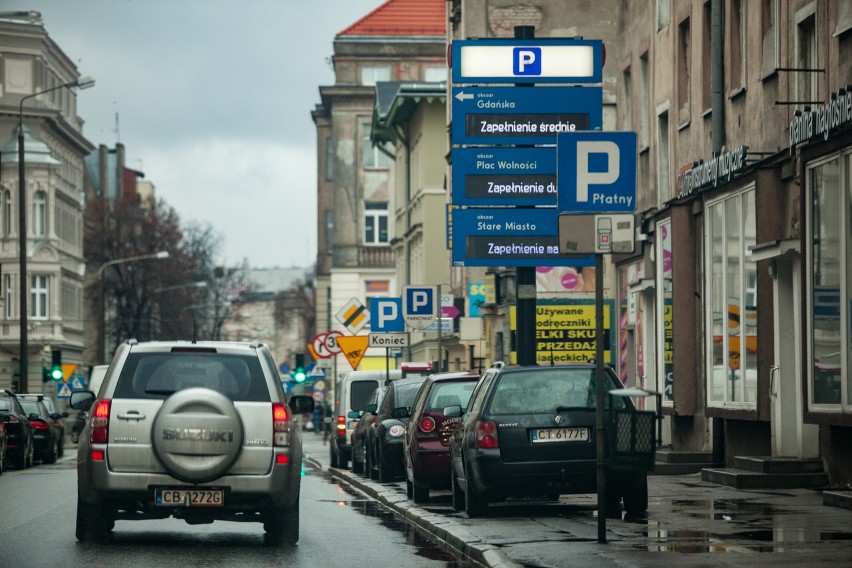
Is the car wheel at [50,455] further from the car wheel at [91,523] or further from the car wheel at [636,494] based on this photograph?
the car wheel at [91,523]

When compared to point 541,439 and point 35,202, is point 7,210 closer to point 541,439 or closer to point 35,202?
point 35,202

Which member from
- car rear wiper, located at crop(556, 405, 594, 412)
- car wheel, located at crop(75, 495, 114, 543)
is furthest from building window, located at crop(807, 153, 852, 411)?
car wheel, located at crop(75, 495, 114, 543)

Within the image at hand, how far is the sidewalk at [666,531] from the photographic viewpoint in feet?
40.4

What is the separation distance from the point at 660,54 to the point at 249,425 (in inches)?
702

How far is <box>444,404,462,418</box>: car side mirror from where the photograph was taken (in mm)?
19047

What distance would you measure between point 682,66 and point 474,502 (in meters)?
13.5

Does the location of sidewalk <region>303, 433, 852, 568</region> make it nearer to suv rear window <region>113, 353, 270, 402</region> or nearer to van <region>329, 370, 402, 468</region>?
suv rear window <region>113, 353, 270, 402</region>

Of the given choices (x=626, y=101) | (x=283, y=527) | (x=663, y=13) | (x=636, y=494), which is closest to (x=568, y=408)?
(x=636, y=494)


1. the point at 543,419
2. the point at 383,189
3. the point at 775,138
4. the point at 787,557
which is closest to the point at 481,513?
the point at 543,419

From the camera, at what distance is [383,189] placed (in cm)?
9062

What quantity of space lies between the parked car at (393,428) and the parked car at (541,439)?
8422 millimetres

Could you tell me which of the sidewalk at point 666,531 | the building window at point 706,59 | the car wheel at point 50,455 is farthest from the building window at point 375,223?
the sidewalk at point 666,531

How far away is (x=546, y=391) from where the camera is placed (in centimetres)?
1686

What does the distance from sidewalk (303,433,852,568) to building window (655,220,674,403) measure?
303 inches
